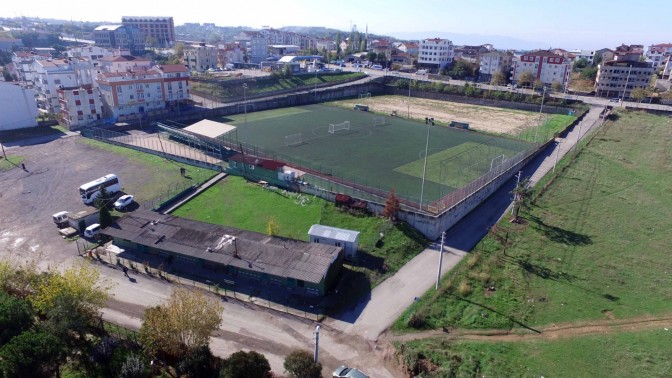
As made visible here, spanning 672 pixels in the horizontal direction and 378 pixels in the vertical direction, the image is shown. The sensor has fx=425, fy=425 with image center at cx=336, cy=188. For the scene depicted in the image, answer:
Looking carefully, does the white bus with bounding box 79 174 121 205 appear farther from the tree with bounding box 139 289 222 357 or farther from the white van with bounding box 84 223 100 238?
the tree with bounding box 139 289 222 357

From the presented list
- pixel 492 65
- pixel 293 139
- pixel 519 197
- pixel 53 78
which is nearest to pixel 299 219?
pixel 519 197

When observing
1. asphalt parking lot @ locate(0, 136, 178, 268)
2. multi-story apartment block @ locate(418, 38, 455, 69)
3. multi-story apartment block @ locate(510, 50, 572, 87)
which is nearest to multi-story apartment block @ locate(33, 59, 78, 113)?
asphalt parking lot @ locate(0, 136, 178, 268)

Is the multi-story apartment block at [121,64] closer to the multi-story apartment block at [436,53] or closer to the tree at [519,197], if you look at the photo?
the tree at [519,197]

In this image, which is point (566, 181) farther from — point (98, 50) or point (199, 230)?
point (98, 50)

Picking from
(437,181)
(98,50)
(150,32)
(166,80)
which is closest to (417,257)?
(437,181)

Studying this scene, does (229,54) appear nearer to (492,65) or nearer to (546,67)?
(492,65)
